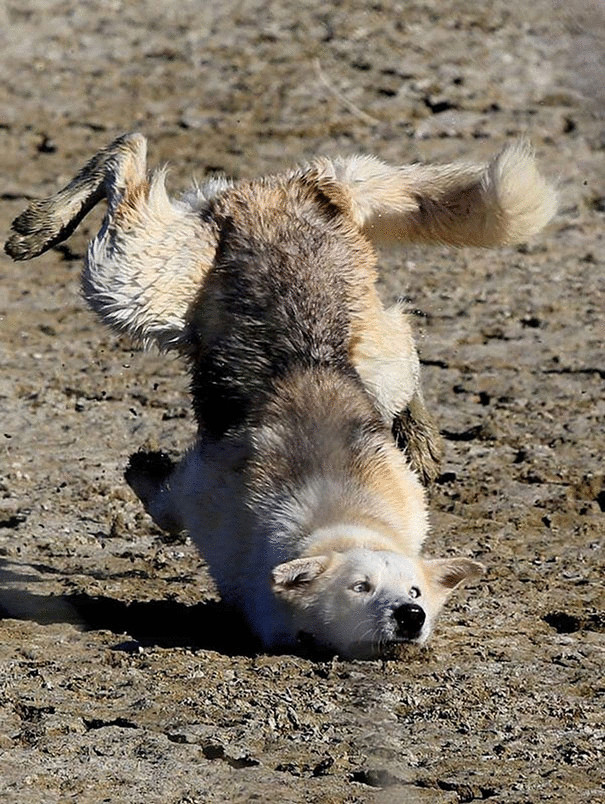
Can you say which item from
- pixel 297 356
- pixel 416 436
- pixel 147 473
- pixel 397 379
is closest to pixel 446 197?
pixel 397 379

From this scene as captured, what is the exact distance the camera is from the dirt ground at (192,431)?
4879mm

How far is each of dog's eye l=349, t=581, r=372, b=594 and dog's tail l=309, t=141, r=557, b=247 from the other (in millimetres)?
1916

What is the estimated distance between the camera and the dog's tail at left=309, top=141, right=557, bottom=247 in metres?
6.99

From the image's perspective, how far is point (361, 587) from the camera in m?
5.62

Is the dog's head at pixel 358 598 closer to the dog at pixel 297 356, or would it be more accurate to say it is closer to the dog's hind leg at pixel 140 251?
the dog at pixel 297 356

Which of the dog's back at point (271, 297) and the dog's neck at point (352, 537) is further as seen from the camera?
the dog's back at point (271, 297)

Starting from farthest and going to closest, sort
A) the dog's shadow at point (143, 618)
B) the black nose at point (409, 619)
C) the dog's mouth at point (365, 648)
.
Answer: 1. the dog's shadow at point (143, 618)
2. the dog's mouth at point (365, 648)
3. the black nose at point (409, 619)

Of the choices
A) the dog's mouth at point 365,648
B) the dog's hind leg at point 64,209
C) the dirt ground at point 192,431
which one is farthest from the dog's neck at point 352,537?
the dog's hind leg at point 64,209

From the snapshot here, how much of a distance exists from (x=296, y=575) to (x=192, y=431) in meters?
2.86

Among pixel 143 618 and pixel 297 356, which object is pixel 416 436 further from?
pixel 143 618

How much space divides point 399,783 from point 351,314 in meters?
2.40

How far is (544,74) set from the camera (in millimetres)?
12867

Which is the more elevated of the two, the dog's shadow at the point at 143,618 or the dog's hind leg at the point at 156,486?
the dog's hind leg at the point at 156,486

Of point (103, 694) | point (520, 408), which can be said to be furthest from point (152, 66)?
point (103, 694)
